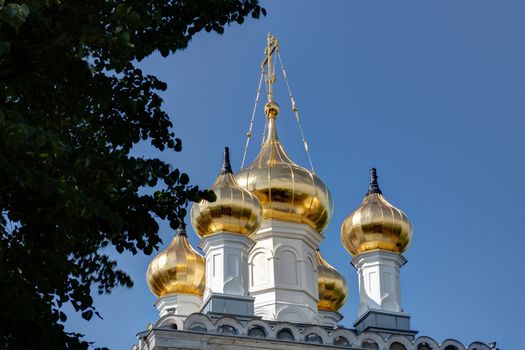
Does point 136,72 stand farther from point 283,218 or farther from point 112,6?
point 283,218

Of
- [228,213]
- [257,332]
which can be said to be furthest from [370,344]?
[228,213]

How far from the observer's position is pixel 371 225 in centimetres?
2098

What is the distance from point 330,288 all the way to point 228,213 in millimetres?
4422

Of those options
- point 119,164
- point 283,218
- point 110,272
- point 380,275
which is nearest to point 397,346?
point 380,275

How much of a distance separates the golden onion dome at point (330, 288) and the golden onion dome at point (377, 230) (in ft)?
8.81

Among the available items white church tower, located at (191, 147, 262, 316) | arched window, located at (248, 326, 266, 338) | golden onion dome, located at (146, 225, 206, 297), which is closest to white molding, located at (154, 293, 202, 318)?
golden onion dome, located at (146, 225, 206, 297)

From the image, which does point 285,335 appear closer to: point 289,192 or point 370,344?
point 370,344

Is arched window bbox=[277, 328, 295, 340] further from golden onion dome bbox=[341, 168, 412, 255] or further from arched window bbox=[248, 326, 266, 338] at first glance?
golden onion dome bbox=[341, 168, 412, 255]

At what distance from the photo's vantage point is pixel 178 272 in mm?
22359

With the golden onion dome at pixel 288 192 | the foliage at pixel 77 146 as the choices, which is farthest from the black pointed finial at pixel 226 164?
the foliage at pixel 77 146

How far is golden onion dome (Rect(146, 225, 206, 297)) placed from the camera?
880 inches

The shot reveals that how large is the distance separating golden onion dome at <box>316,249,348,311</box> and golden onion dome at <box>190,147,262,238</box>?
3776 mm

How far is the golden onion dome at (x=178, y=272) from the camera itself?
73.3 feet

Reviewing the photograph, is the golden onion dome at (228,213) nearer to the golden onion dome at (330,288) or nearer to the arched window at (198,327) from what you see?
the arched window at (198,327)
